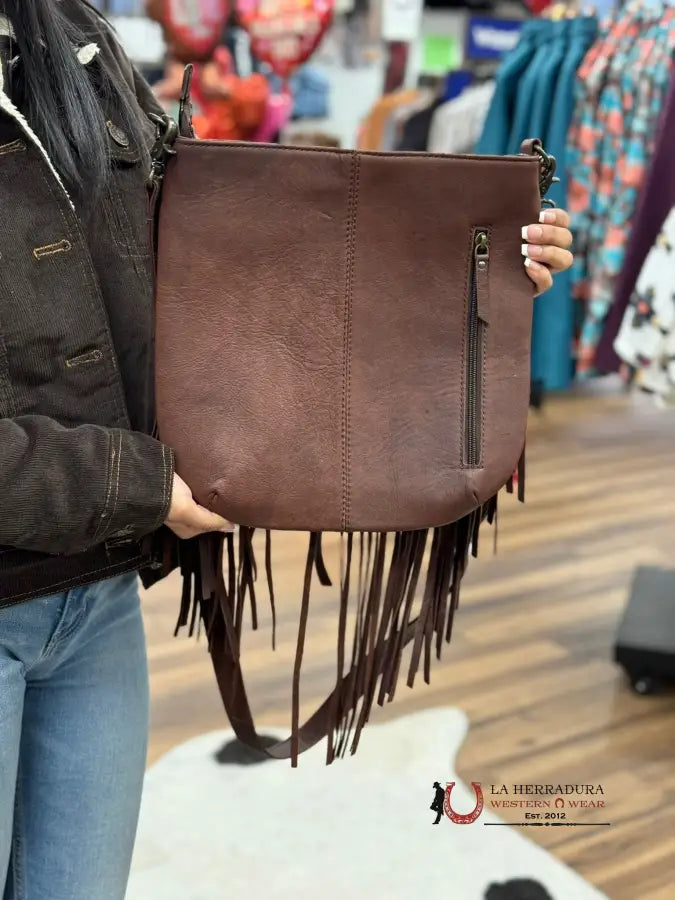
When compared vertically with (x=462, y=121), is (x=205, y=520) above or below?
above

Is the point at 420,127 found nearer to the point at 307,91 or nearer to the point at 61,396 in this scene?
the point at 307,91

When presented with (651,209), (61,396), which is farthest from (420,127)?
(61,396)

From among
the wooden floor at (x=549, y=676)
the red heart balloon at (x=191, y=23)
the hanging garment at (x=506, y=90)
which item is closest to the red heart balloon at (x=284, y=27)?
the red heart balloon at (x=191, y=23)

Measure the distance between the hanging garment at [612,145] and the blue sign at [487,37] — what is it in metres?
1.99

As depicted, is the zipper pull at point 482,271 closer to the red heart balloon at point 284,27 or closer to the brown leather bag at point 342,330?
the brown leather bag at point 342,330

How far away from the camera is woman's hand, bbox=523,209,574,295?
2.67 ft

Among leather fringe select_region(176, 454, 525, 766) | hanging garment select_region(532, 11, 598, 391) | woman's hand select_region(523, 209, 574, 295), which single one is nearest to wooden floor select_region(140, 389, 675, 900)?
hanging garment select_region(532, 11, 598, 391)

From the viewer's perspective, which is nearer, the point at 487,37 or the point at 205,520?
the point at 205,520

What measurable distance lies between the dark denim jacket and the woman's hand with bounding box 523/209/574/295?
1.10ft

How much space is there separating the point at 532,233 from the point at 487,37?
377 centimetres

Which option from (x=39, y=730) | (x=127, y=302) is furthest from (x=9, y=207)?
(x=39, y=730)

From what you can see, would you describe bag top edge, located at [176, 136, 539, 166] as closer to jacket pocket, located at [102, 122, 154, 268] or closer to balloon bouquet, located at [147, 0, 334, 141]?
jacket pocket, located at [102, 122, 154, 268]

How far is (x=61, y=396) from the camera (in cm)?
82

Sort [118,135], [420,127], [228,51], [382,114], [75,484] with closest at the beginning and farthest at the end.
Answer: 1. [75,484]
2. [118,135]
3. [228,51]
4. [420,127]
5. [382,114]
